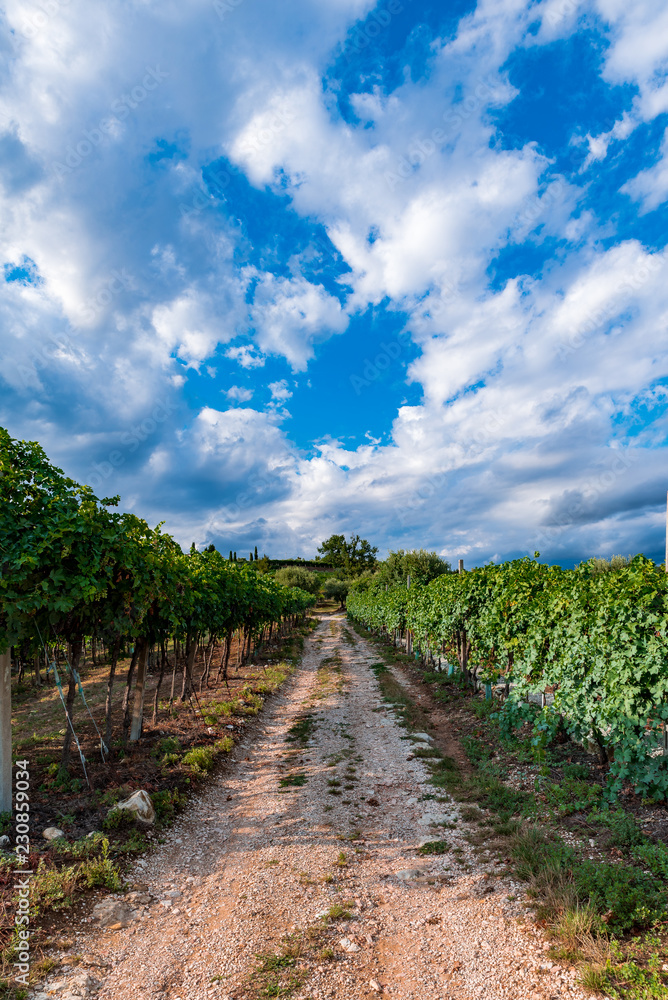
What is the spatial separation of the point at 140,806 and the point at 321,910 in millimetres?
2820

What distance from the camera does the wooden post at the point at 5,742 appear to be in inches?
233

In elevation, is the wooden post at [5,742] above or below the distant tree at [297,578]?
below

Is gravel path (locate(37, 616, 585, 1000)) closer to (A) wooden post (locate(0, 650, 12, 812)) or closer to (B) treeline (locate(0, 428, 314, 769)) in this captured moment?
(A) wooden post (locate(0, 650, 12, 812))

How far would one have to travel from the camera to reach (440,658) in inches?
629

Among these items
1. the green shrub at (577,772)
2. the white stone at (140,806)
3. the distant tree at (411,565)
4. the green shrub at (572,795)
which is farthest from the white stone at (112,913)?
the distant tree at (411,565)

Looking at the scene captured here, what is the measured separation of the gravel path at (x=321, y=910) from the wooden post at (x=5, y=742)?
217cm

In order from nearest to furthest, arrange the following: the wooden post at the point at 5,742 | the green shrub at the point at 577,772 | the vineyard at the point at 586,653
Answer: the vineyard at the point at 586,653, the wooden post at the point at 5,742, the green shrub at the point at 577,772

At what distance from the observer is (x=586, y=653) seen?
648 centimetres

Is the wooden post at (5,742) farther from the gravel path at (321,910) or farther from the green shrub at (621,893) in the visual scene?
the green shrub at (621,893)

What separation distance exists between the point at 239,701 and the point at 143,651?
3715 mm

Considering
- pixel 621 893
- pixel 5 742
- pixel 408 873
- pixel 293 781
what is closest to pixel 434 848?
pixel 408 873

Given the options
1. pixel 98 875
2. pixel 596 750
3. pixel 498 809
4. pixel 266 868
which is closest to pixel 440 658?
pixel 596 750

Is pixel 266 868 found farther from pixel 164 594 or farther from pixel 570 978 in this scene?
pixel 164 594

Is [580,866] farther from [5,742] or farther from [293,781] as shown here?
[5,742]
